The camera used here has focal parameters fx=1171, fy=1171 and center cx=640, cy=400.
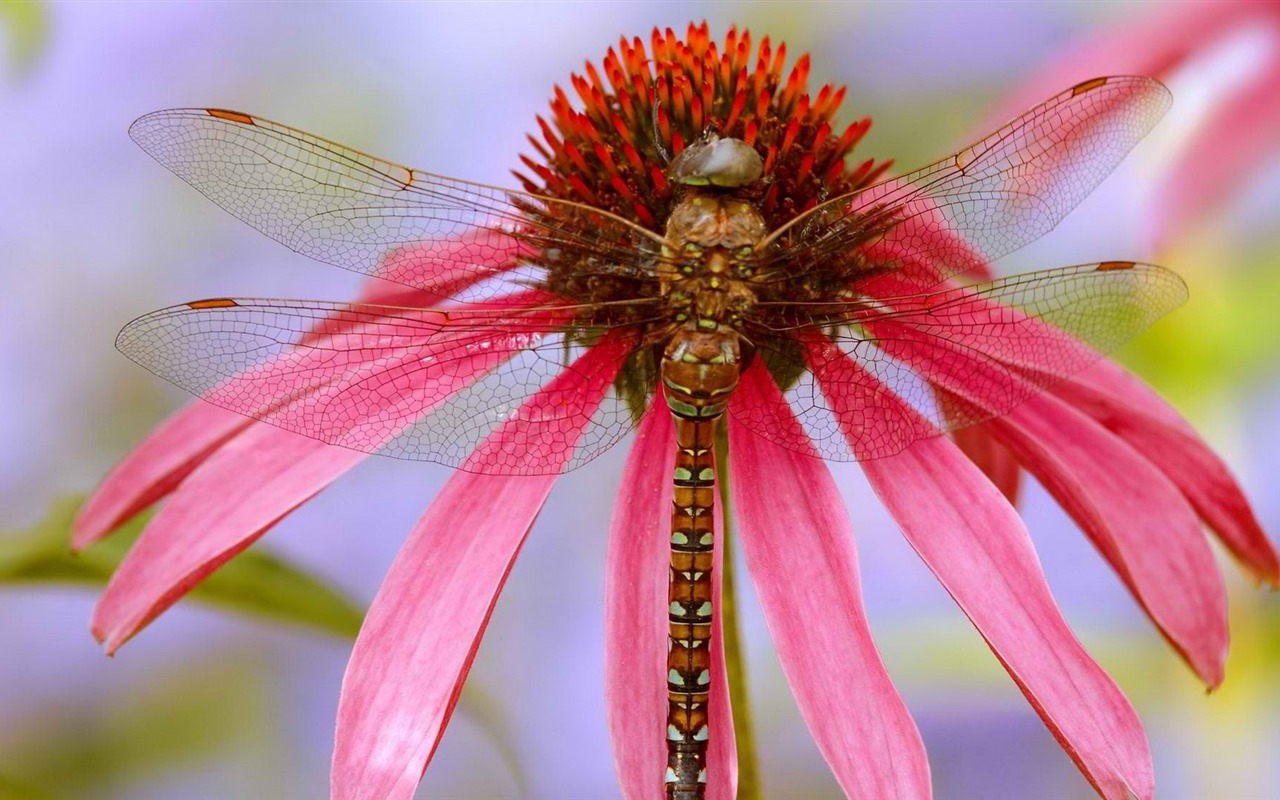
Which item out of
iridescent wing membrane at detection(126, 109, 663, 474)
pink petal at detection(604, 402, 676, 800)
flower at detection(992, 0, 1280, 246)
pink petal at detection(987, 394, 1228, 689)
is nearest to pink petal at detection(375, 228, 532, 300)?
iridescent wing membrane at detection(126, 109, 663, 474)

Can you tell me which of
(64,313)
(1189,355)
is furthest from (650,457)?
(64,313)

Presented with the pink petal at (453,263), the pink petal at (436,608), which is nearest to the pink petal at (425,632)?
the pink petal at (436,608)

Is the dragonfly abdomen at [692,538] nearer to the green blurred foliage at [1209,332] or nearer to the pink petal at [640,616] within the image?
the pink petal at [640,616]

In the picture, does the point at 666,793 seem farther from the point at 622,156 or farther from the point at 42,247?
the point at 42,247

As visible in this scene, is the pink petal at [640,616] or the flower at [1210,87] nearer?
the pink petal at [640,616]

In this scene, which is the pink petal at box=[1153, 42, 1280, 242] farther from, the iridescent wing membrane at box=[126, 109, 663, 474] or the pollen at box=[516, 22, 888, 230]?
the iridescent wing membrane at box=[126, 109, 663, 474]
